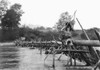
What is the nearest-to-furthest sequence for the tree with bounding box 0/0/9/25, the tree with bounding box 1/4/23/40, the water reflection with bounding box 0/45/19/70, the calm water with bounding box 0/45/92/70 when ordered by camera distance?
the calm water with bounding box 0/45/92/70, the water reflection with bounding box 0/45/19/70, the tree with bounding box 1/4/23/40, the tree with bounding box 0/0/9/25

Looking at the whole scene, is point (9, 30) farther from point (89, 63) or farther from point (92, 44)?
point (92, 44)

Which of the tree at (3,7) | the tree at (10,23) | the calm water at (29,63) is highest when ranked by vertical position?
the tree at (3,7)

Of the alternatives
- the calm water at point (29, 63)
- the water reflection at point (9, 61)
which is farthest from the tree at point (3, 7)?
the calm water at point (29, 63)

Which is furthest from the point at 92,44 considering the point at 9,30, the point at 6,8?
the point at 6,8

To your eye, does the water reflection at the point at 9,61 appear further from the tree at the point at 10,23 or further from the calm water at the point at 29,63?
the tree at the point at 10,23

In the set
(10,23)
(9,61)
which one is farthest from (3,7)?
(9,61)

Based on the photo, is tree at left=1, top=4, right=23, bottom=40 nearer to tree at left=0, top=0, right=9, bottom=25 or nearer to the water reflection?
tree at left=0, top=0, right=9, bottom=25

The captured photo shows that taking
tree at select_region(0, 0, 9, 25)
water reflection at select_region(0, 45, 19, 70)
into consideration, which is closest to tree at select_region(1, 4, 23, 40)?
tree at select_region(0, 0, 9, 25)

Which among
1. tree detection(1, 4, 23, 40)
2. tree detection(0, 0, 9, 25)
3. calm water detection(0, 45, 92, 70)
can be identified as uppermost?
tree detection(0, 0, 9, 25)

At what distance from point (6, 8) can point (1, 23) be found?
52.0 feet

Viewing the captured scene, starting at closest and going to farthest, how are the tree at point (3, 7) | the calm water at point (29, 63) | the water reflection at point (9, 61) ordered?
the calm water at point (29, 63) < the water reflection at point (9, 61) < the tree at point (3, 7)

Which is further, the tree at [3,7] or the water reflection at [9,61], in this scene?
the tree at [3,7]

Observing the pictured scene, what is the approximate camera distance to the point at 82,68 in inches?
985

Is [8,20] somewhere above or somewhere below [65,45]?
above
